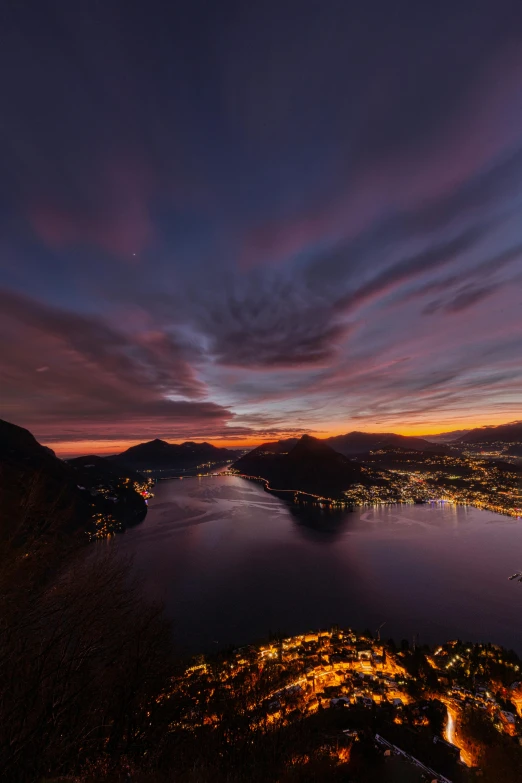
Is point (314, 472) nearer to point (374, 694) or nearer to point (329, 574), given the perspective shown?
point (329, 574)

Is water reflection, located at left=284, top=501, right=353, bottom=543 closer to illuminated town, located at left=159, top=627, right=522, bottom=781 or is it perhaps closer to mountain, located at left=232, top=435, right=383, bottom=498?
mountain, located at left=232, top=435, right=383, bottom=498

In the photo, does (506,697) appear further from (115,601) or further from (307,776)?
(115,601)

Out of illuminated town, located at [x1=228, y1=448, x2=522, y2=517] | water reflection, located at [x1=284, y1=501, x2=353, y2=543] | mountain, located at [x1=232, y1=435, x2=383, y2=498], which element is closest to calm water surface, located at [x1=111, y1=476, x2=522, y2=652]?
water reflection, located at [x1=284, y1=501, x2=353, y2=543]

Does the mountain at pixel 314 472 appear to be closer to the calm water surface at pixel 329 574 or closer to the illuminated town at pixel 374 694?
the calm water surface at pixel 329 574

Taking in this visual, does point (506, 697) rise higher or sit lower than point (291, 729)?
lower

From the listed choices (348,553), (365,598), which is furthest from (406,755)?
Answer: (348,553)

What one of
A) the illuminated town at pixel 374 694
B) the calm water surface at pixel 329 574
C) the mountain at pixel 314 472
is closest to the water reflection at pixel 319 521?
the calm water surface at pixel 329 574

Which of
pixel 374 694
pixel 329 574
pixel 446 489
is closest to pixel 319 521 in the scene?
pixel 329 574
